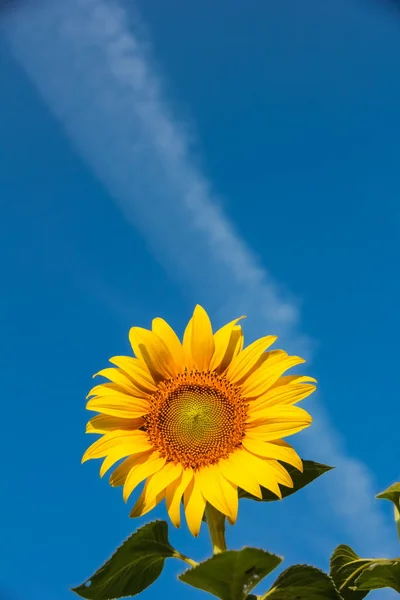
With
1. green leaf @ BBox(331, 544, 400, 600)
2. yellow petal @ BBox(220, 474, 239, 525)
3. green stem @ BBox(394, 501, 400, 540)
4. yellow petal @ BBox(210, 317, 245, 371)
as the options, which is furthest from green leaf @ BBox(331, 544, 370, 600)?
yellow petal @ BBox(210, 317, 245, 371)

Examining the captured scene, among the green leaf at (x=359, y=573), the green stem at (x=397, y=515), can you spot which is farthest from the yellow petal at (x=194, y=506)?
the green stem at (x=397, y=515)

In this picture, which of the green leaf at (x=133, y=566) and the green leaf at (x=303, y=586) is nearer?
the green leaf at (x=303, y=586)

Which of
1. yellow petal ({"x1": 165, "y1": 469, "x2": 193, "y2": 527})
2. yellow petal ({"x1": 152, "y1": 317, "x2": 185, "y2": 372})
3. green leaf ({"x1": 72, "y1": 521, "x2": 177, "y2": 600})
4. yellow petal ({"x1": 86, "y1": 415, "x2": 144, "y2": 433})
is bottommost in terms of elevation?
green leaf ({"x1": 72, "y1": 521, "x2": 177, "y2": 600})

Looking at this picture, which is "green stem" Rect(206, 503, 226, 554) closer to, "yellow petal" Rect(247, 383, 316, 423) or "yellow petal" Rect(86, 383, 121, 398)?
"yellow petal" Rect(247, 383, 316, 423)

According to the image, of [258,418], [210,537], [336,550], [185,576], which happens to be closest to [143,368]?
[258,418]

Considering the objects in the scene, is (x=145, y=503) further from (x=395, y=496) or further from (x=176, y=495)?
(x=395, y=496)

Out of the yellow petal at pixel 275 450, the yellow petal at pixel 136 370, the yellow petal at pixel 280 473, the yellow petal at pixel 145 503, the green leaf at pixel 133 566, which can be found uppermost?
the yellow petal at pixel 136 370

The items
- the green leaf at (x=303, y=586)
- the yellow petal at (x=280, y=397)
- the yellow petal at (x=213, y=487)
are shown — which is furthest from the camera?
the yellow petal at (x=280, y=397)

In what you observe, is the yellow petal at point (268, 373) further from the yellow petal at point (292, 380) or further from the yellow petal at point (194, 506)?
the yellow petal at point (194, 506)

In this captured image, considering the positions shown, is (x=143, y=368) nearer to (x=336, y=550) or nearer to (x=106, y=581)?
(x=106, y=581)

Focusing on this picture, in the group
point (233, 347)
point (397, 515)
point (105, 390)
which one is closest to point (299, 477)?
point (397, 515)
